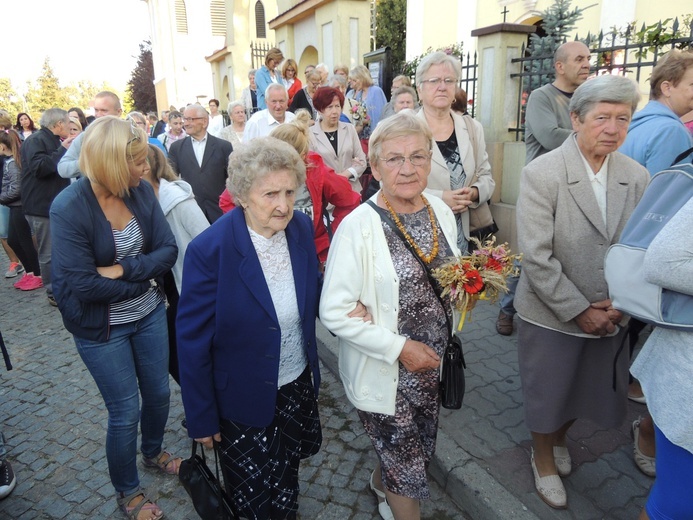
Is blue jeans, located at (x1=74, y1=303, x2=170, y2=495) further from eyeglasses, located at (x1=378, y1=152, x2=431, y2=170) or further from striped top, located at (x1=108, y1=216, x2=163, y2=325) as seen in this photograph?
eyeglasses, located at (x1=378, y1=152, x2=431, y2=170)

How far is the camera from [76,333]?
8.16ft

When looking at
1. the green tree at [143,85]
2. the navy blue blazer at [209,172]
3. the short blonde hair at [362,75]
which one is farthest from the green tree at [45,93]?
the navy blue blazer at [209,172]

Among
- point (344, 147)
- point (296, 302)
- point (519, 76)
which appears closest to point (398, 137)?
point (296, 302)

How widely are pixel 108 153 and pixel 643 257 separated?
2418mm

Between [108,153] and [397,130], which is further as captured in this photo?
[108,153]

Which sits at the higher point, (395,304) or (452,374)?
(395,304)

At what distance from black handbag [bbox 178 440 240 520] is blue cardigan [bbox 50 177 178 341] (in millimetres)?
821

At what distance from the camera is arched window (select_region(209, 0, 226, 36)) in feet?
116

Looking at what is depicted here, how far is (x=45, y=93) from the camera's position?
40250 millimetres

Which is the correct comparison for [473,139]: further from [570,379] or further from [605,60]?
[605,60]

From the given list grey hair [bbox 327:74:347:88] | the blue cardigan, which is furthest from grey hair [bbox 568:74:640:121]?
grey hair [bbox 327:74:347:88]

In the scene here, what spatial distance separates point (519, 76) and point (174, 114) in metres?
6.76

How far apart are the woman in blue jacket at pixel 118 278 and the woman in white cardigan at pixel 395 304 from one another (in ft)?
3.78

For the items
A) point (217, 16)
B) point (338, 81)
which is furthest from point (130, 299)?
point (217, 16)
